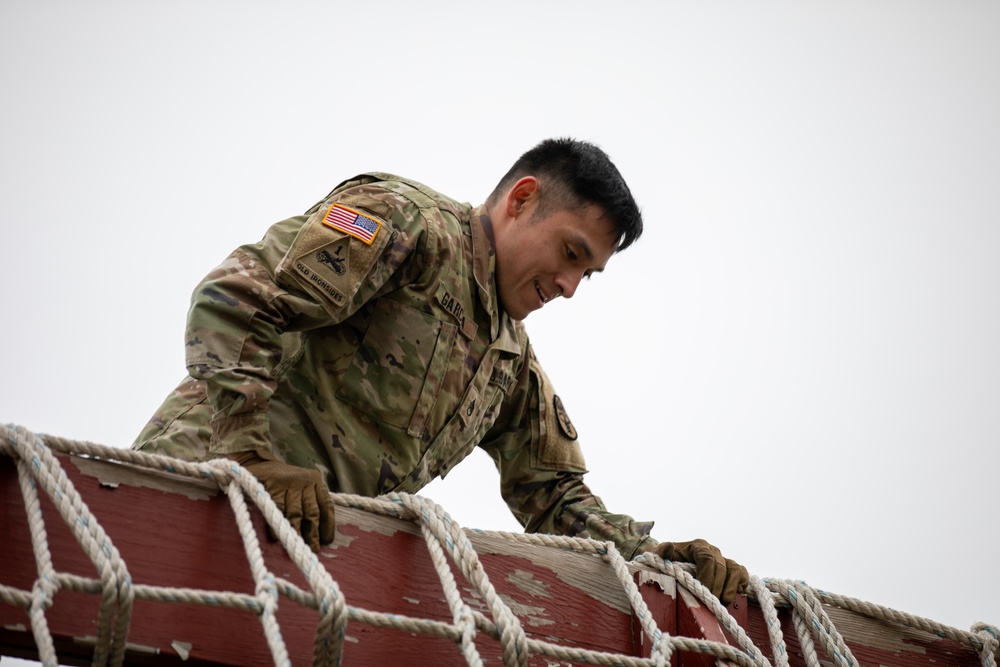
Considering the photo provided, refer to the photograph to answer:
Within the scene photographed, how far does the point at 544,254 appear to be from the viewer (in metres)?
2.98

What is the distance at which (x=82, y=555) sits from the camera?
153cm

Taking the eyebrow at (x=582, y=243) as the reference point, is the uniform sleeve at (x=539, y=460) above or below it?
below

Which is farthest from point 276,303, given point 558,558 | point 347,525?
point 558,558

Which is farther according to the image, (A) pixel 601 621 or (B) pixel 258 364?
(B) pixel 258 364

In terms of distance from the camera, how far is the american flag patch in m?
2.46

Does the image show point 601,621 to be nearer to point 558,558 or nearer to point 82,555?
point 558,558

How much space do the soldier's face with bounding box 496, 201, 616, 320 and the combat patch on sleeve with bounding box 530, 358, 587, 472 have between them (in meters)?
0.33

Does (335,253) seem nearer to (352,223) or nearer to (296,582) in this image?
(352,223)

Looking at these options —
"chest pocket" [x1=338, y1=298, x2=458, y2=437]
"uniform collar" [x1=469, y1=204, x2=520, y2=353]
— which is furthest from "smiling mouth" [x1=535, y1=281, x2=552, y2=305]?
"chest pocket" [x1=338, y1=298, x2=458, y2=437]

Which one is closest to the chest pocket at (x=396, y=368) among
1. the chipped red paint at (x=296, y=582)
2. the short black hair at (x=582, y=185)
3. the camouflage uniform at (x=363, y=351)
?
the camouflage uniform at (x=363, y=351)

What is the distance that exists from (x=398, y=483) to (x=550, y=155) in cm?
120

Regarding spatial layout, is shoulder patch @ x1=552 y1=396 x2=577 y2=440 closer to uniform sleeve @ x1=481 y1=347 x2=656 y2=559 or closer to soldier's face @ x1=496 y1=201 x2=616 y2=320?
uniform sleeve @ x1=481 y1=347 x2=656 y2=559

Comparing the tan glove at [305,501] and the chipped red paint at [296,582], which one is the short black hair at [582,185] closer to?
the chipped red paint at [296,582]

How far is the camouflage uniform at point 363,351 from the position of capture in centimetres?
222
